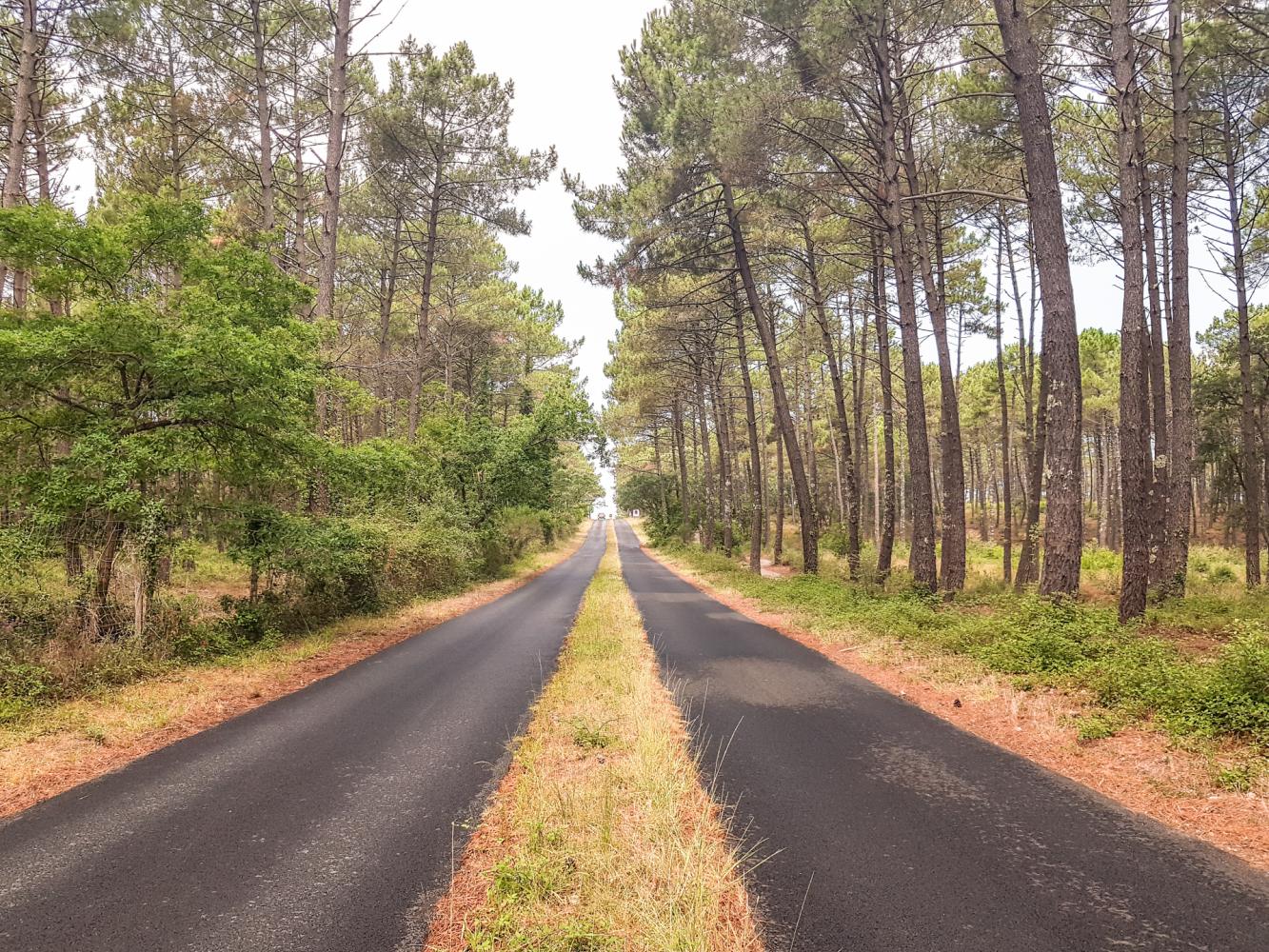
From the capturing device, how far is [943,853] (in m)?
3.43

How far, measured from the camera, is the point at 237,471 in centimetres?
890

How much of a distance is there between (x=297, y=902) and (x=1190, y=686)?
7.16m

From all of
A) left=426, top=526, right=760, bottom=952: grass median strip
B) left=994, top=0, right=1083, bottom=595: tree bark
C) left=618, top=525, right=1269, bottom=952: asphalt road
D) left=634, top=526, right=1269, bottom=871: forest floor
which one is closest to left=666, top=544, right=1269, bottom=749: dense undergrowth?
left=634, top=526, right=1269, bottom=871: forest floor

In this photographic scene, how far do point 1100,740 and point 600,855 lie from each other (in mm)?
4620

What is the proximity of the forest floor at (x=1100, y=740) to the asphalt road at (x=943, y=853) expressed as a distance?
290 millimetres

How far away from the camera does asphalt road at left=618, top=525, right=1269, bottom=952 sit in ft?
8.98

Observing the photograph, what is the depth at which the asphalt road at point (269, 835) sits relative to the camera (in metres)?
2.86

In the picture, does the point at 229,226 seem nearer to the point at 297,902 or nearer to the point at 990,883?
the point at 297,902

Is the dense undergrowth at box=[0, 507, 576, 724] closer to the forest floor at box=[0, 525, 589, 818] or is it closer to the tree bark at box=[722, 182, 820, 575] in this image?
the forest floor at box=[0, 525, 589, 818]

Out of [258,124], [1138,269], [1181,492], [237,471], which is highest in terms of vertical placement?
[258,124]

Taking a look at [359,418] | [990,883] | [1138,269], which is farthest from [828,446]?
[990,883]

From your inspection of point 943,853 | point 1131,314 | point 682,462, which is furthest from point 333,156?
point 682,462

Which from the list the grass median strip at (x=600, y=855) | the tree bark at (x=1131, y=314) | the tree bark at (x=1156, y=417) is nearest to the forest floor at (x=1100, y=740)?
the tree bark at (x=1131, y=314)

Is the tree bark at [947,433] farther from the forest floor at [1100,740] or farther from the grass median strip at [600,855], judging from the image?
the grass median strip at [600,855]
